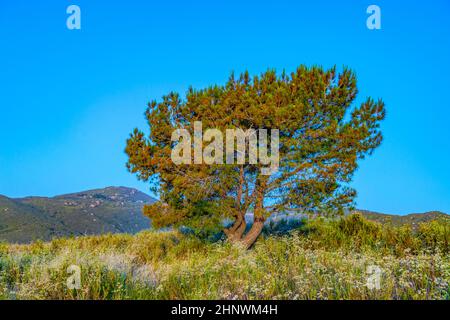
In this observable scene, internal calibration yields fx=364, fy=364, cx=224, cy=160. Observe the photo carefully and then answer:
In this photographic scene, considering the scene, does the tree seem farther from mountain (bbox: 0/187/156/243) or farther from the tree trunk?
mountain (bbox: 0/187/156/243)

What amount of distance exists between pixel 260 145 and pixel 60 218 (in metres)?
30.9

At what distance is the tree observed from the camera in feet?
37.2

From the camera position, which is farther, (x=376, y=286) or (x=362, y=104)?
(x=362, y=104)

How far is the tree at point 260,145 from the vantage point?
37.2 feet

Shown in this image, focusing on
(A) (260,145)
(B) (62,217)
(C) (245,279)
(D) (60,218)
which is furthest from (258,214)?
(B) (62,217)

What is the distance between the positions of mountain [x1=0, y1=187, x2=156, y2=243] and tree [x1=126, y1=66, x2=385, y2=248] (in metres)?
16.1

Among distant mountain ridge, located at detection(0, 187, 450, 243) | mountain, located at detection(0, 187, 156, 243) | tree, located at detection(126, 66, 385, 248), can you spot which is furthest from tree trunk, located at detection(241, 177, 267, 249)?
mountain, located at detection(0, 187, 156, 243)

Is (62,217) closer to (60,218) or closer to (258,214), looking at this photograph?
(60,218)

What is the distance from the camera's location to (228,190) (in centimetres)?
1252

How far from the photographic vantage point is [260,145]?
11531 mm

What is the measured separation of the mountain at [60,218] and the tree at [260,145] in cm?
1609

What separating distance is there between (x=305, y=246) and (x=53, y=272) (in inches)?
294

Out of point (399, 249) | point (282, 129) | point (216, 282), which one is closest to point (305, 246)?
point (399, 249)

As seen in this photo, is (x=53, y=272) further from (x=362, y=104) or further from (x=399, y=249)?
(x=362, y=104)
